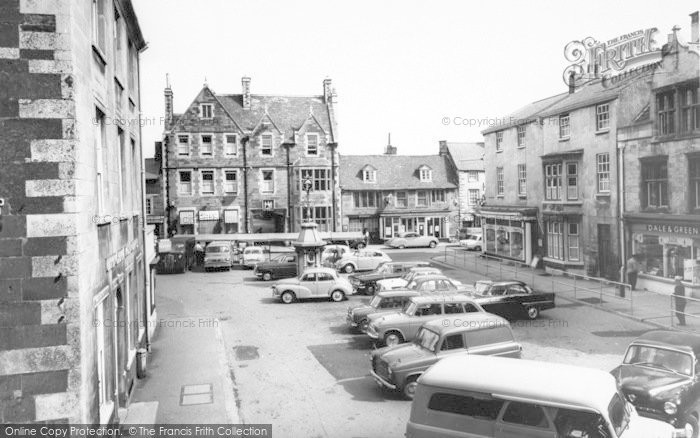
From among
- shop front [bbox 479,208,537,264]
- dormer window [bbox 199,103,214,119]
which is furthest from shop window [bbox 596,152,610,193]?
dormer window [bbox 199,103,214,119]

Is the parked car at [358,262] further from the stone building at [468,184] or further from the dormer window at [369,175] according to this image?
the stone building at [468,184]

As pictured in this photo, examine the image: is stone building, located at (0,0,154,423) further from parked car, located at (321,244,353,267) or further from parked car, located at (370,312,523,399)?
parked car, located at (321,244,353,267)

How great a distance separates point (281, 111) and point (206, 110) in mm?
6895

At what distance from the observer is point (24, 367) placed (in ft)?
23.1

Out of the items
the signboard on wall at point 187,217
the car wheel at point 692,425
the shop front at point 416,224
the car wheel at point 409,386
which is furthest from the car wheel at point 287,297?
the shop front at point 416,224

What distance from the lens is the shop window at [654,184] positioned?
22781 mm

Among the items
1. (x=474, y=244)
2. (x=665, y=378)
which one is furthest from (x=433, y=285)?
(x=474, y=244)

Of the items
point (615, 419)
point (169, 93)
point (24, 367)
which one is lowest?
point (615, 419)

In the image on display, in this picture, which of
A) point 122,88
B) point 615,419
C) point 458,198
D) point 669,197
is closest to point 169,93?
point 458,198

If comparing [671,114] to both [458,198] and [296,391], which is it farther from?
[458,198]

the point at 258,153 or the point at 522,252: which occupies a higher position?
the point at 258,153

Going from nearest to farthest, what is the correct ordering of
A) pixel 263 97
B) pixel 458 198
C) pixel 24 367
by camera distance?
1. pixel 24 367
2. pixel 263 97
3. pixel 458 198

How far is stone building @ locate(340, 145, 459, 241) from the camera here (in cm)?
5078

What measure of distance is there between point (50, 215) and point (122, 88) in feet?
21.0
